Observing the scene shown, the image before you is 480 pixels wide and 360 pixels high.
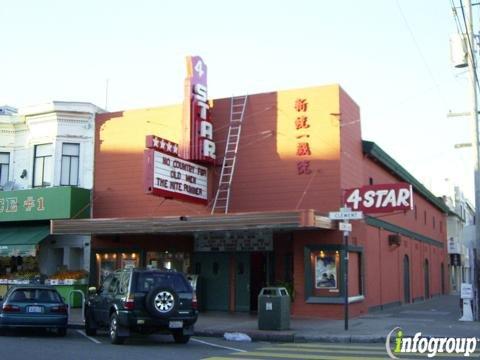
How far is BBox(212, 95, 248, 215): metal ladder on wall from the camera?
74.7 ft

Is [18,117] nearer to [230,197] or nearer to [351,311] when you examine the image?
[230,197]

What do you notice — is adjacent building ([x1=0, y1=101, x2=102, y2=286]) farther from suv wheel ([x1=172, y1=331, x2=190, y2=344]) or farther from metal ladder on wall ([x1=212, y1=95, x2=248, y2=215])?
suv wheel ([x1=172, y1=331, x2=190, y2=344])

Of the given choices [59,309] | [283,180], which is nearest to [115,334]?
[59,309]

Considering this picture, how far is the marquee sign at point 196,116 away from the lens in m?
21.8

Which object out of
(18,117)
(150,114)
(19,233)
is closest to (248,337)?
(150,114)

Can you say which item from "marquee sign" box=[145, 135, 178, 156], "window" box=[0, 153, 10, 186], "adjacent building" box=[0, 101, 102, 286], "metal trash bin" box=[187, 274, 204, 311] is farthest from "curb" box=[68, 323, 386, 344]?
"window" box=[0, 153, 10, 186]

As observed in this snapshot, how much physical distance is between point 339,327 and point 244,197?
6.53m

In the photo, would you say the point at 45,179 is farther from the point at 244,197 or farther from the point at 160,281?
the point at 160,281

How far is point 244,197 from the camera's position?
889 inches

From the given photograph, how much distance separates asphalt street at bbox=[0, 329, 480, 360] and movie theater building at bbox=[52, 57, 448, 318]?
510 centimetres

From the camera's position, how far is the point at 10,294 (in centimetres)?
1620

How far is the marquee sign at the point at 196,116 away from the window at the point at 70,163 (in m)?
6.54

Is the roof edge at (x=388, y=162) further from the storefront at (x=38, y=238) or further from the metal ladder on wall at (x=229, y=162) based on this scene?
the storefront at (x=38, y=238)

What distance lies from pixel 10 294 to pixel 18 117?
42.2 ft
